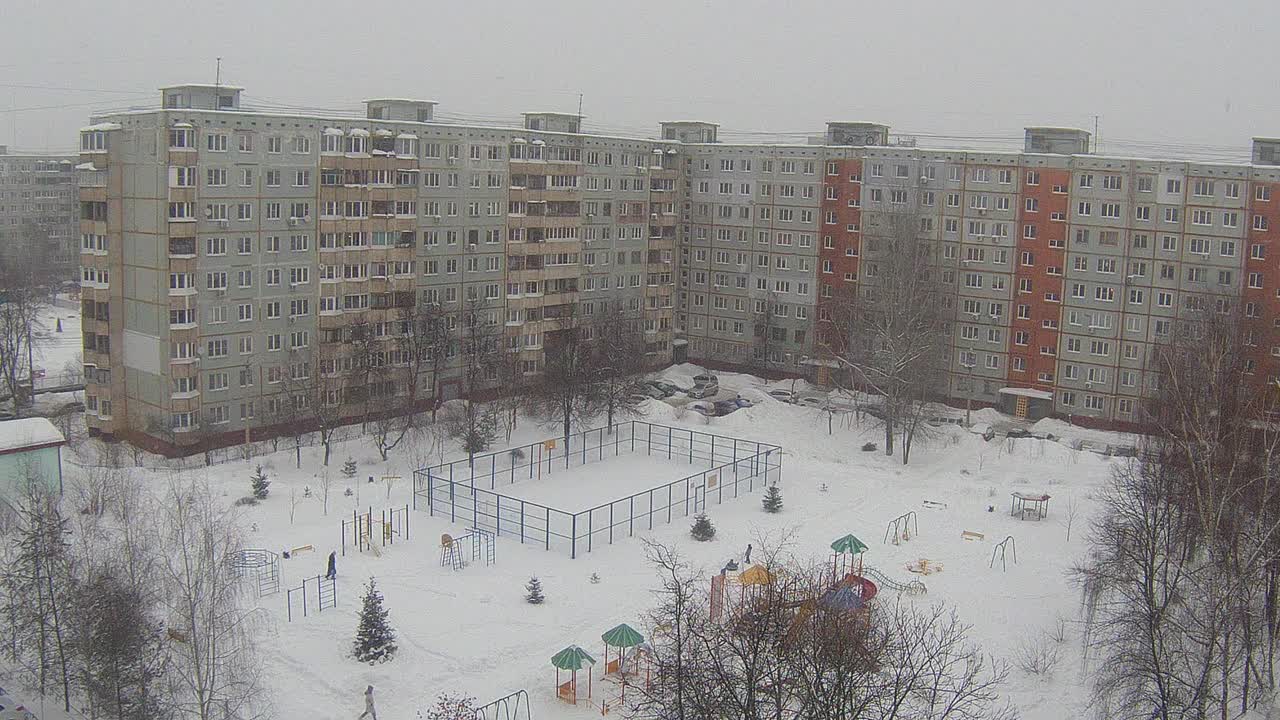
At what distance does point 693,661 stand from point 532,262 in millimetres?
39119

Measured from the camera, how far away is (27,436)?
35.4 metres

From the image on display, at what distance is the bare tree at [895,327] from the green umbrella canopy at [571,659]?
2418 centimetres

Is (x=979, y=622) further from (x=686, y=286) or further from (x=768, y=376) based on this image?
(x=686, y=286)

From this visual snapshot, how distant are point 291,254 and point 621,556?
2055 centimetres

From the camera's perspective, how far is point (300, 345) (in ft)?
157

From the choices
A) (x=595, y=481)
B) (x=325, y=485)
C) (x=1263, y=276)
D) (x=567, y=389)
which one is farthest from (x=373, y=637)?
(x=1263, y=276)

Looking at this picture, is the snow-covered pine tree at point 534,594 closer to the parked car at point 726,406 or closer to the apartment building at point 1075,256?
the parked car at point 726,406

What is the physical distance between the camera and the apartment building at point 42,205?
319ft

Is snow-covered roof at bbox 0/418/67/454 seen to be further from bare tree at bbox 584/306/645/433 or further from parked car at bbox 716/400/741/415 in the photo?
parked car at bbox 716/400/741/415

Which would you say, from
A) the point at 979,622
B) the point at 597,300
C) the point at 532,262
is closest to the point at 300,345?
the point at 532,262

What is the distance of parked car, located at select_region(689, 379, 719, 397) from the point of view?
58.3 metres

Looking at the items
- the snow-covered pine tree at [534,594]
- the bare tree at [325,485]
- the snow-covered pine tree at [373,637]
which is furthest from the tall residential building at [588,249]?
the snow-covered pine tree at [373,637]

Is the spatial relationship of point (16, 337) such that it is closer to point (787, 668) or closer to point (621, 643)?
point (621, 643)

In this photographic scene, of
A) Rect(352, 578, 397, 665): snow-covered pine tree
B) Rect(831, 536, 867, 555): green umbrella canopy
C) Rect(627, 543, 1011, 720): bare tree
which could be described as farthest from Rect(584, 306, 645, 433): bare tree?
Rect(627, 543, 1011, 720): bare tree
